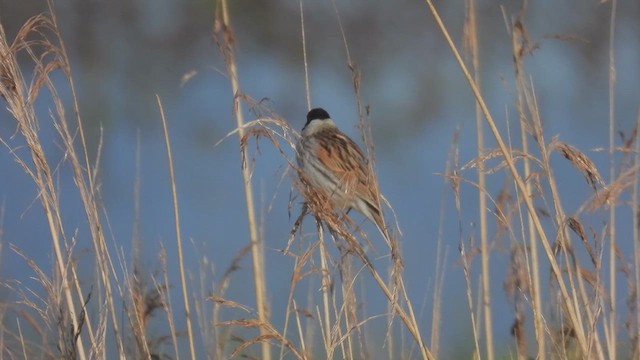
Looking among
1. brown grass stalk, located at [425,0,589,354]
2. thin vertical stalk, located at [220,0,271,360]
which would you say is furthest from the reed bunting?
brown grass stalk, located at [425,0,589,354]

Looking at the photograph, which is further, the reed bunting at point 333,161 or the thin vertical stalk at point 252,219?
the reed bunting at point 333,161

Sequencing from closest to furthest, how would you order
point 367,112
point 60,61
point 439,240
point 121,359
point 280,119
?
point 367,112
point 280,119
point 60,61
point 121,359
point 439,240

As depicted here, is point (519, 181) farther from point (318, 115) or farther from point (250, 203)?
point (318, 115)

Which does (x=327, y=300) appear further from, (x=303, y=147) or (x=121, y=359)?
(x=303, y=147)

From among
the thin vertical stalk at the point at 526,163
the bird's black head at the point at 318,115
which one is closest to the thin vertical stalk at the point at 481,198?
the thin vertical stalk at the point at 526,163

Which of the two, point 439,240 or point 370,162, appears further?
point 439,240

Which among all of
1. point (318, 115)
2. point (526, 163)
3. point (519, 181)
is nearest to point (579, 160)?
point (519, 181)

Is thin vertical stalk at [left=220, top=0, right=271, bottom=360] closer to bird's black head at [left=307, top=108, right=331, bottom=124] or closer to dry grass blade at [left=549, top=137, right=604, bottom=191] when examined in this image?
dry grass blade at [left=549, top=137, right=604, bottom=191]

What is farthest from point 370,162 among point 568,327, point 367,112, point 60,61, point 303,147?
point 303,147

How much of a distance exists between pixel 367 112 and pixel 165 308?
0.69 metres

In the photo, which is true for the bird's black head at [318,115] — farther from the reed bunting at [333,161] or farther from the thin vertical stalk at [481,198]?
the thin vertical stalk at [481,198]

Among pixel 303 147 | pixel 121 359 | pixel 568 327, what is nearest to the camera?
pixel 121 359

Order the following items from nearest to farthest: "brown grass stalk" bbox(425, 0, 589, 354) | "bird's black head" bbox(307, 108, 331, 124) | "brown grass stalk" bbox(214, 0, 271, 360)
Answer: "brown grass stalk" bbox(425, 0, 589, 354) → "brown grass stalk" bbox(214, 0, 271, 360) → "bird's black head" bbox(307, 108, 331, 124)

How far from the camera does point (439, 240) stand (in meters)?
2.29
